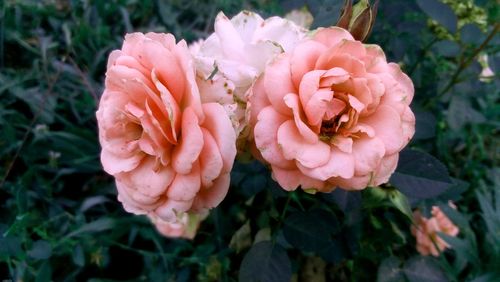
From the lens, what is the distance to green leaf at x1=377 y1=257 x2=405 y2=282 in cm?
78

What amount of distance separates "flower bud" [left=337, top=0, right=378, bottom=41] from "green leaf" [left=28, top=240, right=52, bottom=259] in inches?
25.9

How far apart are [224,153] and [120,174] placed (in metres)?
0.13

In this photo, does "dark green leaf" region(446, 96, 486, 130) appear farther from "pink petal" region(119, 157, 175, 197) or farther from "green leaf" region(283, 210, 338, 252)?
"pink petal" region(119, 157, 175, 197)

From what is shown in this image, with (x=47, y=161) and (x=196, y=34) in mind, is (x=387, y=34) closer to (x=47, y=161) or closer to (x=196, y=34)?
(x=196, y=34)

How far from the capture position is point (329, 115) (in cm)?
48

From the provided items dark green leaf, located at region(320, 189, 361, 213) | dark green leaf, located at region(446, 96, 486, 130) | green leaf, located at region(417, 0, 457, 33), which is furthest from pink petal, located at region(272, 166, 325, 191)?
dark green leaf, located at region(446, 96, 486, 130)

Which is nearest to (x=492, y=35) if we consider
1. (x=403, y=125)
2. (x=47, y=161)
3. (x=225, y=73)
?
(x=403, y=125)

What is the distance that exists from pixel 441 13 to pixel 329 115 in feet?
1.61

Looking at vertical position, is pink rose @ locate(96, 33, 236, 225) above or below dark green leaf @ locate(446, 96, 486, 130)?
above

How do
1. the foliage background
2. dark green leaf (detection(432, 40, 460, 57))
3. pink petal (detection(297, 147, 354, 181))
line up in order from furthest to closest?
1. dark green leaf (detection(432, 40, 460, 57))
2. the foliage background
3. pink petal (detection(297, 147, 354, 181))

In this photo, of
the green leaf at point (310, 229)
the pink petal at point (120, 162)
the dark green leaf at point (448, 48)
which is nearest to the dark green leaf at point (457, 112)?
the dark green leaf at point (448, 48)

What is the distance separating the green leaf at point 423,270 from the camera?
759 mm

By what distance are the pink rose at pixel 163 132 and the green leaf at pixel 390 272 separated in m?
0.45

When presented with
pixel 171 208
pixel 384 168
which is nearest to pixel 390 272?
pixel 384 168
